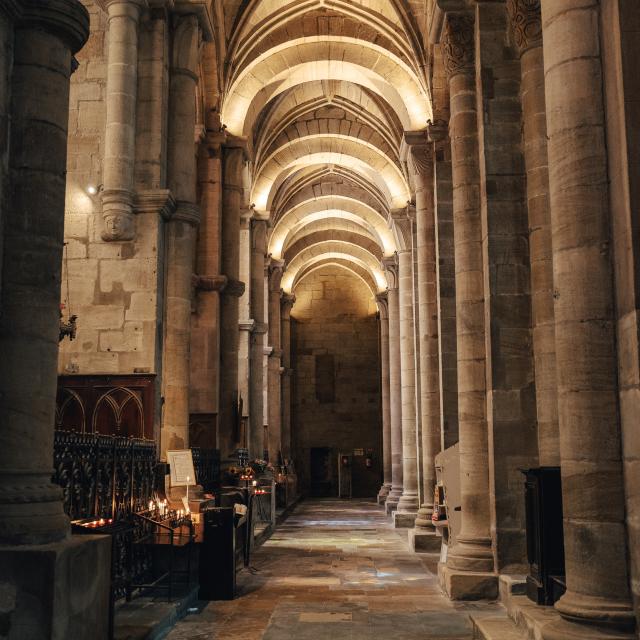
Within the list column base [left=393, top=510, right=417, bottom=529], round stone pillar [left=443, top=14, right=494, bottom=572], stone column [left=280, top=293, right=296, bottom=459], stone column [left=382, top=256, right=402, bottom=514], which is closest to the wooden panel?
round stone pillar [left=443, top=14, right=494, bottom=572]

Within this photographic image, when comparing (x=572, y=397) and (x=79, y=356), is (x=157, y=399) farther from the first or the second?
(x=572, y=397)

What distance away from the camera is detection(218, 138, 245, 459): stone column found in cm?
1758

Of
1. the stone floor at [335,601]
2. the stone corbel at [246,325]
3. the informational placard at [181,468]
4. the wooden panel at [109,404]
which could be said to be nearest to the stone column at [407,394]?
the stone floor at [335,601]

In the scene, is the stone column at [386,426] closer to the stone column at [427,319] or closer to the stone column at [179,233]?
the stone column at [427,319]

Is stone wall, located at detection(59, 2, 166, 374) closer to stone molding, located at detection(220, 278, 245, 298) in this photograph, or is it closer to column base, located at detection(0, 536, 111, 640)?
stone molding, located at detection(220, 278, 245, 298)

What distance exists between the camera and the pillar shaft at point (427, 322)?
16969 millimetres

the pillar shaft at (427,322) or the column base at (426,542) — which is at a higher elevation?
the pillar shaft at (427,322)

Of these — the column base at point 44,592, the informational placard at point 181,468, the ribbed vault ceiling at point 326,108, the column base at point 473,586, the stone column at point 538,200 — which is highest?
the ribbed vault ceiling at point 326,108

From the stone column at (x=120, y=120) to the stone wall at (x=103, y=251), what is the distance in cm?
26

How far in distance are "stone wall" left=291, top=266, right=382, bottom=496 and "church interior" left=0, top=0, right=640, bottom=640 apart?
11507 millimetres

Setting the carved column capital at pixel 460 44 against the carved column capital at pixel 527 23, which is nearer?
the carved column capital at pixel 527 23

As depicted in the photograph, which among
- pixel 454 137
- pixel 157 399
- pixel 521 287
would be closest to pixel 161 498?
pixel 157 399

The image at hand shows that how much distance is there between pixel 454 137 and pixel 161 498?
6.29 meters

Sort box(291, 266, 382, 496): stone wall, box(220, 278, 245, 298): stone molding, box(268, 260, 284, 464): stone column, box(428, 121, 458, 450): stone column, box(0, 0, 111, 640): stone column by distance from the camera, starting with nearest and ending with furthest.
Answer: box(0, 0, 111, 640): stone column
box(428, 121, 458, 450): stone column
box(220, 278, 245, 298): stone molding
box(268, 260, 284, 464): stone column
box(291, 266, 382, 496): stone wall
